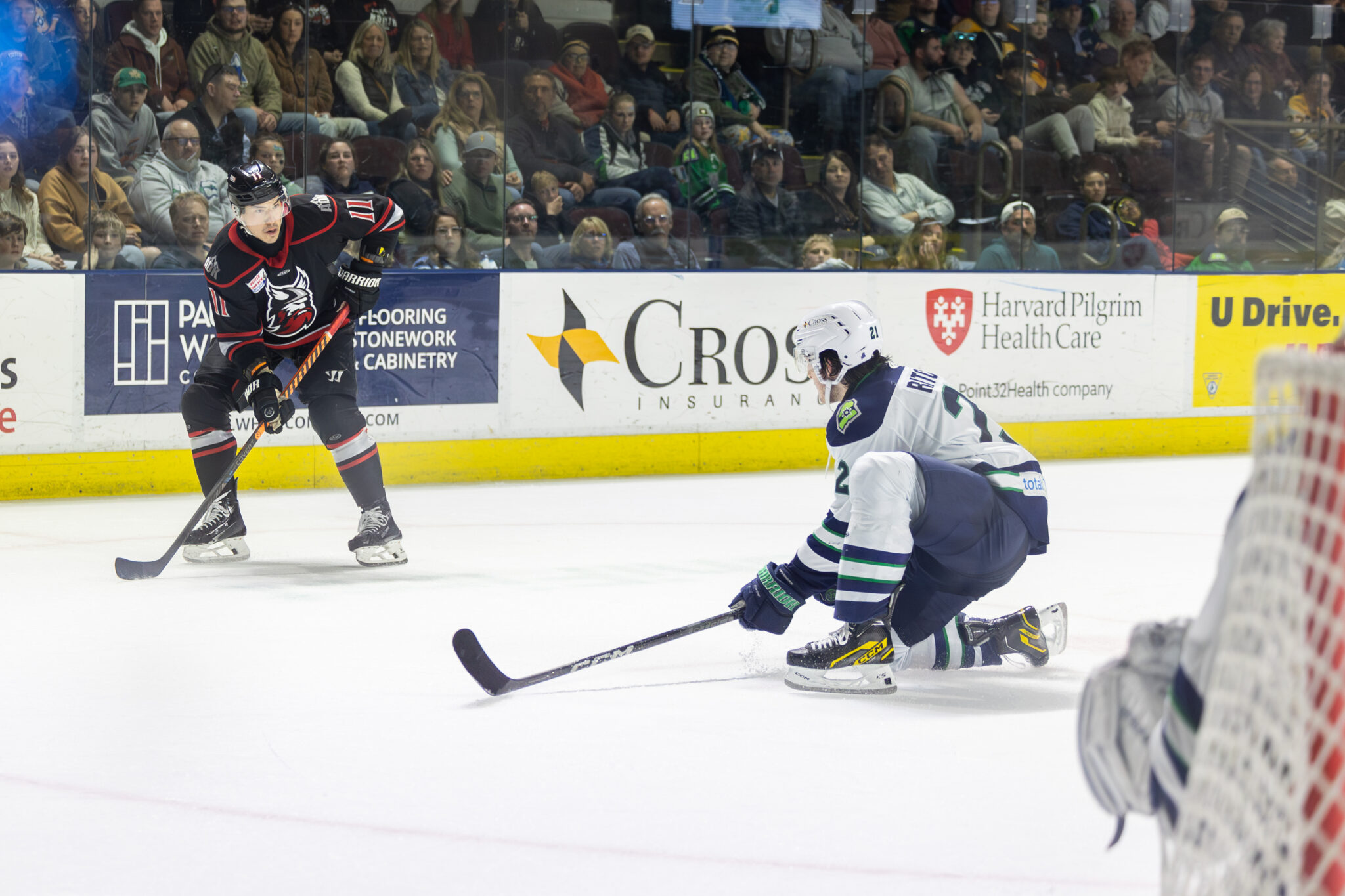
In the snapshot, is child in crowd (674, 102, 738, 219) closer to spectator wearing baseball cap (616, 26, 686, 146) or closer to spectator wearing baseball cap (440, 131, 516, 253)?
spectator wearing baseball cap (616, 26, 686, 146)

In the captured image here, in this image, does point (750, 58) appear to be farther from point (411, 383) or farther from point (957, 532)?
point (957, 532)

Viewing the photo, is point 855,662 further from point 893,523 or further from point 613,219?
point 613,219

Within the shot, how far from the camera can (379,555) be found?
4559 millimetres

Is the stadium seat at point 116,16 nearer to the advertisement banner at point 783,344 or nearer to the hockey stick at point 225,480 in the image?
the advertisement banner at point 783,344

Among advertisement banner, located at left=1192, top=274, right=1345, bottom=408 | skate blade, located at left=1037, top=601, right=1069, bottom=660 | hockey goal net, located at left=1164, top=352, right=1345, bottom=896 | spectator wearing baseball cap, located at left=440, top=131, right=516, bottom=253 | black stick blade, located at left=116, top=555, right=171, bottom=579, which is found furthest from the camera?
advertisement banner, located at left=1192, top=274, right=1345, bottom=408

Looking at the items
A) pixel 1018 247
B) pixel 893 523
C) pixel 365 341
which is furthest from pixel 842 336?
pixel 1018 247

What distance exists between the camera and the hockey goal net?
1.05 m

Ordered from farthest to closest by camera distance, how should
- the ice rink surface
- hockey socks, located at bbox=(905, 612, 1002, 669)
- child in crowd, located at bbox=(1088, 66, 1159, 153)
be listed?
child in crowd, located at bbox=(1088, 66, 1159, 153) < hockey socks, located at bbox=(905, 612, 1002, 669) < the ice rink surface

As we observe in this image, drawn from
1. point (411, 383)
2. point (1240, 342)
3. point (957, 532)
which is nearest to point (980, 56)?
point (1240, 342)

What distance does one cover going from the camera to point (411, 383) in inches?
249

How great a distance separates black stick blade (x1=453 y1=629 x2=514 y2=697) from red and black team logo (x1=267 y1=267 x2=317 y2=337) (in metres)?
1.86

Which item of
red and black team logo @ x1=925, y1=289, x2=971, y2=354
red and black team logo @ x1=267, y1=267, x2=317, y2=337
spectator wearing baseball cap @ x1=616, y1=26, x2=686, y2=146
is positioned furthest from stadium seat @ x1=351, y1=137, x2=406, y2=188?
red and black team logo @ x1=925, y1=289, x2=971, y2=354

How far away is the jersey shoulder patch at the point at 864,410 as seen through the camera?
9.97 feet

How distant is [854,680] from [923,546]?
29 cm
